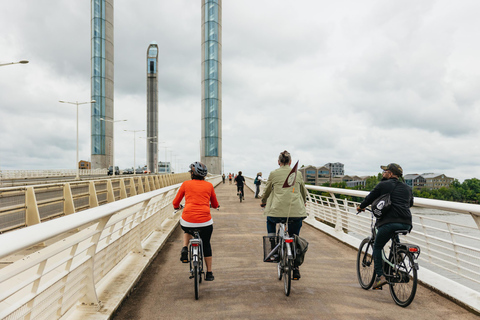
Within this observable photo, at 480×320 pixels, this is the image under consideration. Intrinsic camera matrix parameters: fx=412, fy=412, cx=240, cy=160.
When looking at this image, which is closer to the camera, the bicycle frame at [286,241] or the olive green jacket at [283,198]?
the bicycle frame at [286,241]

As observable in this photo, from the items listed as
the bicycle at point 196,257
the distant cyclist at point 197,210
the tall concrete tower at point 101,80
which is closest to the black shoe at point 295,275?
the distant cyclist at point 197,210

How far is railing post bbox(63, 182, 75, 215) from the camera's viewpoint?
1175 cm

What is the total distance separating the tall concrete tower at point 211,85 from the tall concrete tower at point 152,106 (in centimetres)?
4895

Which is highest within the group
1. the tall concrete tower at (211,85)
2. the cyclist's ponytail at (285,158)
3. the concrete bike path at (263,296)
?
the tall concrete tower at (211,85)

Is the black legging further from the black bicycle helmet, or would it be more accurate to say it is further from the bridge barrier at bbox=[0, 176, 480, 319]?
the bridge barrier at bbox=[0, 176, 480, 319]

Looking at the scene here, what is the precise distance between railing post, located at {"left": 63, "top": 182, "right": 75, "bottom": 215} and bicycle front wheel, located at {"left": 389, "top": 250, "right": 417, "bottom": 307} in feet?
31.1

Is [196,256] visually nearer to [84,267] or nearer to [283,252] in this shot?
[283,252]

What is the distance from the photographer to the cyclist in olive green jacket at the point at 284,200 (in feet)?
18.4

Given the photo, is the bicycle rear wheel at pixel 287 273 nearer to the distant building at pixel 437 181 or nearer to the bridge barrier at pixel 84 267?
the bridge barrier at pixel 84 267

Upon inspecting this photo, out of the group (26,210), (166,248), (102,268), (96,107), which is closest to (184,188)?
(102,268)

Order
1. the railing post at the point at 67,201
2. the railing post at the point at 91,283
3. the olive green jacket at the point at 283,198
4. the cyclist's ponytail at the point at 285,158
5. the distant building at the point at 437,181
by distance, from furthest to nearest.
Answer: the distant building at the point at 437,181 < the railing post at the point at 67,201 < the cyclist's ponytail at the point at 285,158 < the olive green jacket at the point at 283,198 < the railing post at the point at 91,283

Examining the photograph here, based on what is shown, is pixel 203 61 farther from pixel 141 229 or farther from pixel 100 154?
pixel 141 229

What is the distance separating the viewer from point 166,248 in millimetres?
8484

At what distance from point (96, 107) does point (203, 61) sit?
2555 centimetres
